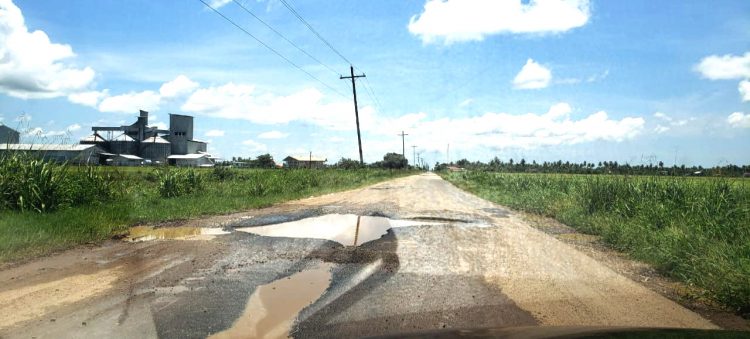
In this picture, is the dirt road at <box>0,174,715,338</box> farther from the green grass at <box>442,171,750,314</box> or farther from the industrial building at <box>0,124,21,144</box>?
the industrial building at <box>0,124,21,144</box>

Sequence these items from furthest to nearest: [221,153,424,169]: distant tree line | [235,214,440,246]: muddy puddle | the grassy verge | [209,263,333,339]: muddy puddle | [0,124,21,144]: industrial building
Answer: [221,153,424,169]: distant tree line
[0,124,21,144]: industrial building
[235,214,440,246]: muddy puddle
the grassy verge
[209,263,333,339]: muddy puddle

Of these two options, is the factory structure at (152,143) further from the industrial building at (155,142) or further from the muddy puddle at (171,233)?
the muddy puddle at (171,233)

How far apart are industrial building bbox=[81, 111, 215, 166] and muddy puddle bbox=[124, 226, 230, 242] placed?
89510mm

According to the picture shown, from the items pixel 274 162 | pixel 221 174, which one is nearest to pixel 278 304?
pixel 221 174

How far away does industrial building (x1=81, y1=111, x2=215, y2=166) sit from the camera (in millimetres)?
97812

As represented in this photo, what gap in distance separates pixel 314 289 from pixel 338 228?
5314mm

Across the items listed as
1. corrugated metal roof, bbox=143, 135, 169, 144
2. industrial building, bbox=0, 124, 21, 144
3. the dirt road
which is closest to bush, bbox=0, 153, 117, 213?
industrial building, bbox=0, 124, 21, 144

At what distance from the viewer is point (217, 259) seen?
7332mm

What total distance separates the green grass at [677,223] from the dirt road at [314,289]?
844 mm

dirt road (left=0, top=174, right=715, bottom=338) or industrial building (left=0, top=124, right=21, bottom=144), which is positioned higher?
industrial building (left=0, top=124, right=21, bottom=144)

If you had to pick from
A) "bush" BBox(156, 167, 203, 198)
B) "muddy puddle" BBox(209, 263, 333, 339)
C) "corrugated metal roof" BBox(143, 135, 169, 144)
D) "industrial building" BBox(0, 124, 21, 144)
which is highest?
"corrugated metal roof" BBox(143, 135, 169, 144)

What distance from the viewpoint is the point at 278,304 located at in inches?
204

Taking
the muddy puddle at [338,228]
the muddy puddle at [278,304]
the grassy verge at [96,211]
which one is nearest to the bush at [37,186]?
the grassy verge at [96,211]

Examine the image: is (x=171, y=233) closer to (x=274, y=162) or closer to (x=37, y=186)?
(x=37, y=186)
